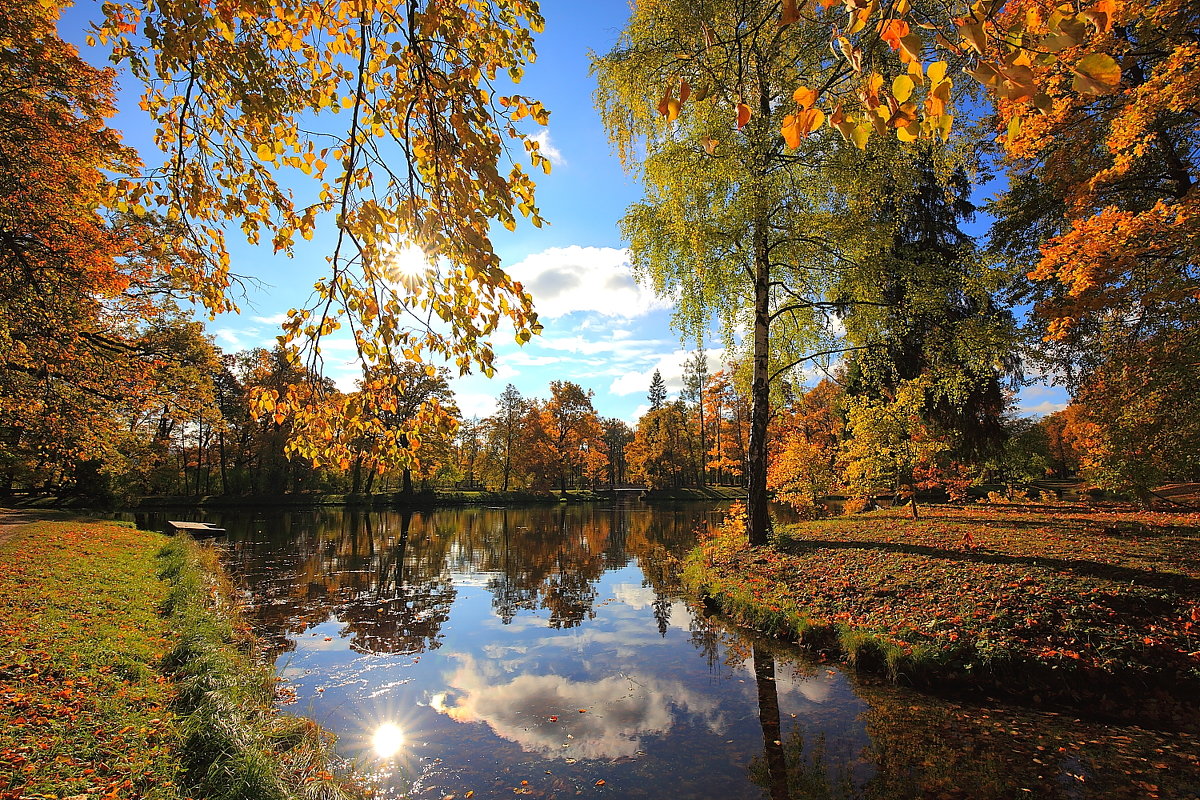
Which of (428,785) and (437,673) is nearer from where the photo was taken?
(428,785)

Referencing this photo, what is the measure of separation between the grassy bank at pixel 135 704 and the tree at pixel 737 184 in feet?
30.1

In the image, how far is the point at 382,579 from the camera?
1324 centimetres

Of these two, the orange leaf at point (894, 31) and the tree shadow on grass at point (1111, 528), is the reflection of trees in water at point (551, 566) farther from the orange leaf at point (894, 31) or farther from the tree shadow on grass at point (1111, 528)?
the orange leaf at point (894, 31)

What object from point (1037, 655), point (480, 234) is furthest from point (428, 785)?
point (1037, 655)

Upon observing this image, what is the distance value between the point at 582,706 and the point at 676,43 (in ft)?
38.6

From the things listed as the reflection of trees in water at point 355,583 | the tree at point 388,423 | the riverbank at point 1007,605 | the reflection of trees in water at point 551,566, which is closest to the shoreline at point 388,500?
A: the reflection of trees in water at point 551,566

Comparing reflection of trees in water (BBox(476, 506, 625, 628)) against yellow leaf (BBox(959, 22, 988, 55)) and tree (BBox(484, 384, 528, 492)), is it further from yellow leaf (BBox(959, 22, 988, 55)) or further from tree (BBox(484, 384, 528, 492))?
tree (BBox(484, 384, 528, 492))

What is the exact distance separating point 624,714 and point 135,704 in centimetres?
489

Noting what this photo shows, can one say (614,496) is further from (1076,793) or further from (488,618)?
(1076,793)

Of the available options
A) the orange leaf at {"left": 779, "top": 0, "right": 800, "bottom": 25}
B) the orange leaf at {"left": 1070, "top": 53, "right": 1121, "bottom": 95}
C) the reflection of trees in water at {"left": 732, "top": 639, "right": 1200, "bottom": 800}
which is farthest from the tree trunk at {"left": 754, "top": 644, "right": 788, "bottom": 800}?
the orange leaf at {"left": 779, "top": 0, "right": 800, "bottom": 25}

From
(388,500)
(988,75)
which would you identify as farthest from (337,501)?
(988,75)

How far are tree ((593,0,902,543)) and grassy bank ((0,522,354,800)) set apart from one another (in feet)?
30.1

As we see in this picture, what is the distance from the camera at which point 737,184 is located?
10.5 m

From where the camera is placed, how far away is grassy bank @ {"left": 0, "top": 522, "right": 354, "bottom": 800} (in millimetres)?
3721
